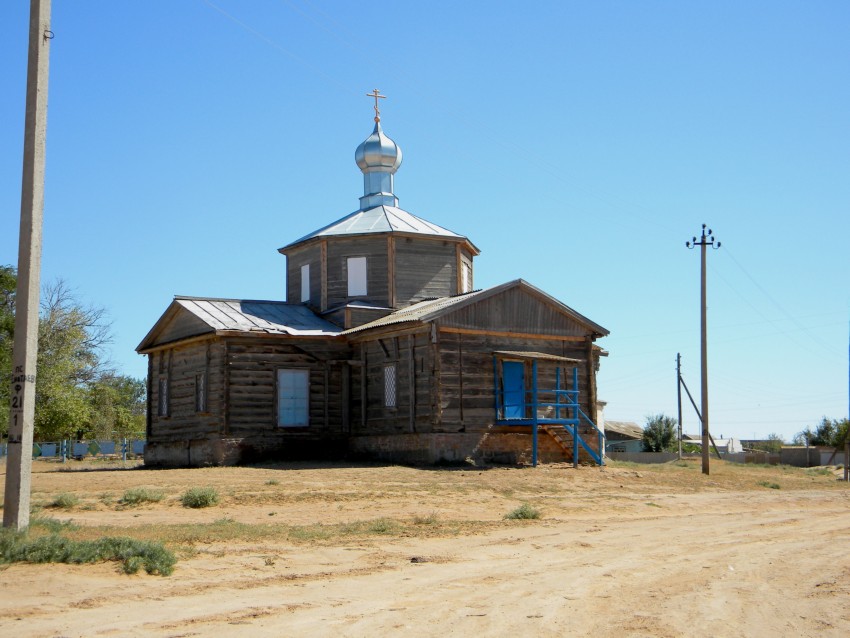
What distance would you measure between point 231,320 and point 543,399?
32.6 feet

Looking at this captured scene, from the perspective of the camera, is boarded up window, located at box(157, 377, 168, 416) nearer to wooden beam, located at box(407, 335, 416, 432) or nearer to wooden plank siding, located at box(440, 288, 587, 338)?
wooden beam, located at box(407, 335, 416, 432)

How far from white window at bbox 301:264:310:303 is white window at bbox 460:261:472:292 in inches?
215

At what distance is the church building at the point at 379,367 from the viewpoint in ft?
89.8

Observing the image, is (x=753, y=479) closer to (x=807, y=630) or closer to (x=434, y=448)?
(x=434, y=448)

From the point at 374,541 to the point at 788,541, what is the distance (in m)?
6.32

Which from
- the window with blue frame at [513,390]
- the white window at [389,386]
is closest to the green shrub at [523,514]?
the window with blue frame at [513,390]

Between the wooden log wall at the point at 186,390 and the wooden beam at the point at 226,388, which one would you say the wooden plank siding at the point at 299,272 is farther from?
the wooden beam at the point at 226,388

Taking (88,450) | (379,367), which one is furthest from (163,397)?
(88,450)

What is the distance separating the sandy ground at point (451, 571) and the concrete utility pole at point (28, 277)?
150cm

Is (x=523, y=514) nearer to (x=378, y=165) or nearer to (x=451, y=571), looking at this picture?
(x=451, y=571)

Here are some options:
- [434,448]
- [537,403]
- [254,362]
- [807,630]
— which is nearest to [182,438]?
[254,362]

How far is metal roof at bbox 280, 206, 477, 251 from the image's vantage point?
1287 inches

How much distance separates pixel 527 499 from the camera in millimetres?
19875

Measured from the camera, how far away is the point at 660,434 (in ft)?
196
